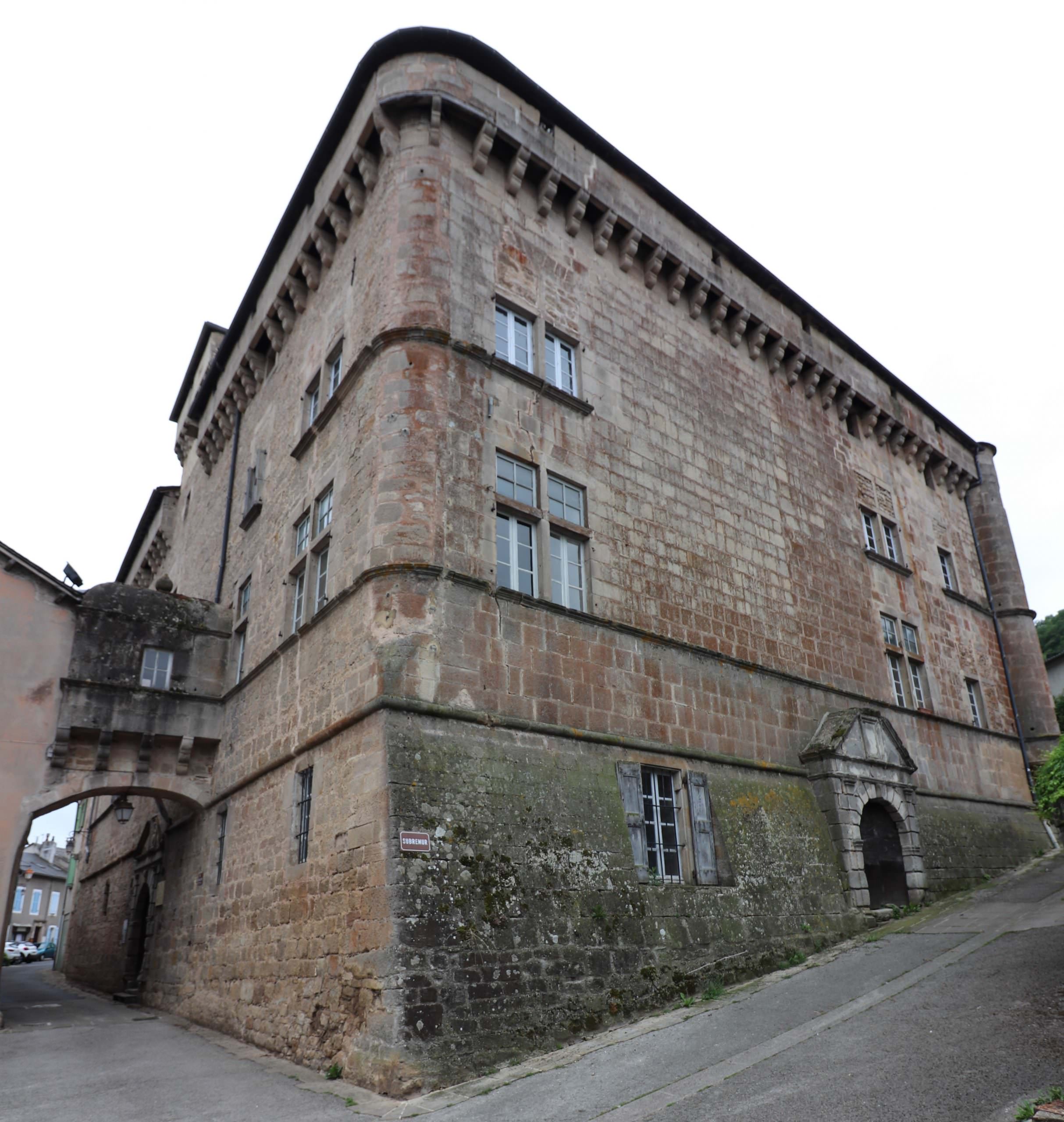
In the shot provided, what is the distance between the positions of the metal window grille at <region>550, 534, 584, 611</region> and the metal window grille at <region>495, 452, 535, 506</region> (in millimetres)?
607

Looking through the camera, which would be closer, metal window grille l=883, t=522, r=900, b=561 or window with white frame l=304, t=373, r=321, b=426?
window with white frame l=304, t=373, r=321, b=426

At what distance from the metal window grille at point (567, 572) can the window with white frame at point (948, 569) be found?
1178 cm

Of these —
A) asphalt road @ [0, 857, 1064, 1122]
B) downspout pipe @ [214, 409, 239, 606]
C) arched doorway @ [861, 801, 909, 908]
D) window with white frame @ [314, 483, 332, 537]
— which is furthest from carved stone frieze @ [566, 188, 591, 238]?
asphalt road @ [0, 857, 1064, 1122]

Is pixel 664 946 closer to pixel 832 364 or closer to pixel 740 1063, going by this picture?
pixel 740 1063

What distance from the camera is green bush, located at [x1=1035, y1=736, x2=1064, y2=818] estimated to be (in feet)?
24.9

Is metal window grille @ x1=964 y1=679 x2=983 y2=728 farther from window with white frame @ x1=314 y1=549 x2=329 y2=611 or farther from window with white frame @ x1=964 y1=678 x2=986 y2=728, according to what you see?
window with white frame @ x1=314 y1=549 x2=329 y2=611

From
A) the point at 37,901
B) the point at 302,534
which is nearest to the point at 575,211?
the point at 302,534

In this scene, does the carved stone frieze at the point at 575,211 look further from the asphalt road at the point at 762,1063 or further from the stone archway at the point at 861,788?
the asphalt road at the point at 762,1063

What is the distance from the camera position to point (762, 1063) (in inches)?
261

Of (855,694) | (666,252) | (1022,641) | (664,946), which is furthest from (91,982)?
(1022,641)

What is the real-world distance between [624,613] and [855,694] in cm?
564

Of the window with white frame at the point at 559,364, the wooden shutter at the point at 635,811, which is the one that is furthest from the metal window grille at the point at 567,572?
the window with white frame at the point at 559,364

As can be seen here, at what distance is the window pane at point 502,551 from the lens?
10008 millimetres

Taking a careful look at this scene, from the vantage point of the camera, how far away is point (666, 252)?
1430cm
